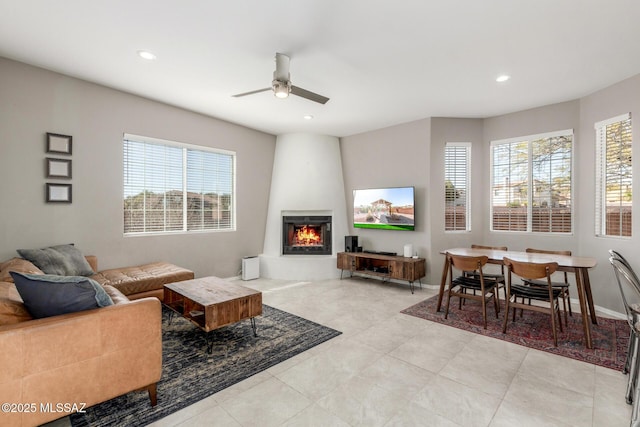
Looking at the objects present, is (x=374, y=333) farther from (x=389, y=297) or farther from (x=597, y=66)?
(x=597, y=66)

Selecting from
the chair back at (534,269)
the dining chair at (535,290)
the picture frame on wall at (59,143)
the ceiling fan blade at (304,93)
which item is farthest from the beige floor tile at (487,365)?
the picture frame on wall at (59,143)

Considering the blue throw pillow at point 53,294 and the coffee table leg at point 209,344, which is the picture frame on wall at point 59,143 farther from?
the coffee table leg at point 209,344

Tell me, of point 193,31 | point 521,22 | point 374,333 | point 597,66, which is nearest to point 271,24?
point 193,31

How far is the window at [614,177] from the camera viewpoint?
11.9 feet

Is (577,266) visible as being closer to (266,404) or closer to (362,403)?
(362,403)

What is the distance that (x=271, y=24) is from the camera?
2516 mm

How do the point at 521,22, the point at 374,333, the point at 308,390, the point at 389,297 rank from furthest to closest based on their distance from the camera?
1. the point at 389,297
2. the point at 374,333
3. the point at 521,22
4. the point at 308,390

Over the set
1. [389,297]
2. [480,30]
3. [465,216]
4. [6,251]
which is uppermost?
[480,30]

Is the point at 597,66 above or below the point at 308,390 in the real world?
above

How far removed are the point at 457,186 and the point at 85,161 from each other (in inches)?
223

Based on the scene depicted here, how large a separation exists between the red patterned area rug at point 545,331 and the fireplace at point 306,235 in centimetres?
235

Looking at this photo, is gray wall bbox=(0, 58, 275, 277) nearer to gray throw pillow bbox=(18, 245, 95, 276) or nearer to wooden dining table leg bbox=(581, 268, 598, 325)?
gray throw pillow bbox=(18, 245, 95, 276)

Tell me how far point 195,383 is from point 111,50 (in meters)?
3.29

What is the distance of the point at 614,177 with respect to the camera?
3.79 metres
